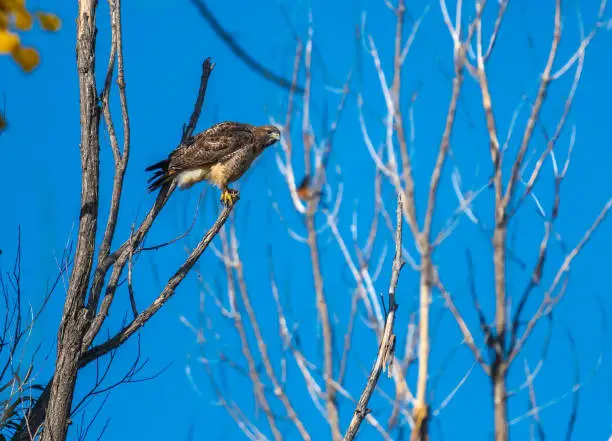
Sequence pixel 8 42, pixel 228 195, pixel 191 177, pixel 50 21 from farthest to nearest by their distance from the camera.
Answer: pixel 228 195 < pixel 191 177 < pixel 50 21 < pixel 8 42

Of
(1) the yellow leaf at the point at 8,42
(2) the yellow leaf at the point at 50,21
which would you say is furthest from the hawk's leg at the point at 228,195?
(1) the yellow leaf at the point at 8,42

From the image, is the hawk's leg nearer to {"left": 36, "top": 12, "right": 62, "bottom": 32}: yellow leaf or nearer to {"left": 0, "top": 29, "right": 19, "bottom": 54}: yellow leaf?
{"left": 36, "top": 12, "right": 62, "bottom": 32}: yellow leaf

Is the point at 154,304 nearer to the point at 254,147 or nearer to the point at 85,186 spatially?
the point at 85,186

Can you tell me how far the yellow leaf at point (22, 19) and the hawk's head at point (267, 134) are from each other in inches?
241

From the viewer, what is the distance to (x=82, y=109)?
371 centimetres

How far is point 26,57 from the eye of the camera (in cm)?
98

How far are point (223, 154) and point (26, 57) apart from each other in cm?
559

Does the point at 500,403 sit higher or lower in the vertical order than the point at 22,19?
higher

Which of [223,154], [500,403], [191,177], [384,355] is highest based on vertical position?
[223,154]

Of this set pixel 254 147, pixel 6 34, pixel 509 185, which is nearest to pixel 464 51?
pixel 509 185

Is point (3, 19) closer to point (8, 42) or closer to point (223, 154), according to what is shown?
point (8, 42)

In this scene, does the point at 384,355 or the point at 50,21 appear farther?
the point at 384,355

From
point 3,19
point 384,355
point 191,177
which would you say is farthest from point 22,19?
point 191,177

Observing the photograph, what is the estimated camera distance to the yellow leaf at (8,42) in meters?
0.94
